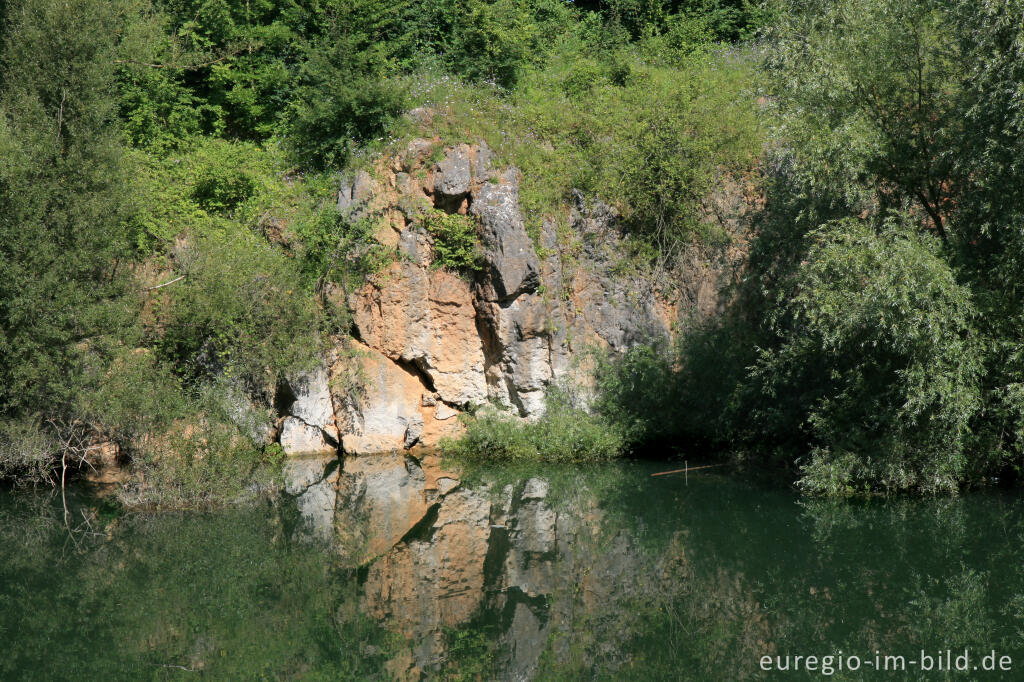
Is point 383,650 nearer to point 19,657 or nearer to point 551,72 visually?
point 19,657

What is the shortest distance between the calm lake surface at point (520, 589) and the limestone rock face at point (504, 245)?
5490 mm

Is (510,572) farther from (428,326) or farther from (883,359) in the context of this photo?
(428,326)

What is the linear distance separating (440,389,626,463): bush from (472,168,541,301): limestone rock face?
241cm

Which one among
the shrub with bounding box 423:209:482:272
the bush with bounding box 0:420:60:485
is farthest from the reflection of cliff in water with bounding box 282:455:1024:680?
the shrub with bounding box 423:209:482:272

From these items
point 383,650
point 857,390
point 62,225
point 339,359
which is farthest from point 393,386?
point 383,650

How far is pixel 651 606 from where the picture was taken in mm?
9844

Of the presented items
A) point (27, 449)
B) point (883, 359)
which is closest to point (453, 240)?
point (27, 449)

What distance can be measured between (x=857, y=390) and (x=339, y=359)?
976cm

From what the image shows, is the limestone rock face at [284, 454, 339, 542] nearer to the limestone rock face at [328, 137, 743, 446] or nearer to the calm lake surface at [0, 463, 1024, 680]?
the calm lake surface at [0, 463, 1024, 680]

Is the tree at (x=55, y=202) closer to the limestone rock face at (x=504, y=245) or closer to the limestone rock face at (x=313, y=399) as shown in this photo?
the limestone rock face at (x=313, y=399)

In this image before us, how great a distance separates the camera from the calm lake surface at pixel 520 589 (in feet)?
28.0

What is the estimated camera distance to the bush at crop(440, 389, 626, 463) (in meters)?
17.3

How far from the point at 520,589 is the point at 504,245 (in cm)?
959

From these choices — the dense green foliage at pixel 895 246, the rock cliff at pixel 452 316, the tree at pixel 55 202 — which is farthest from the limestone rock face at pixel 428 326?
the dense green foliage at pixel 895 246
